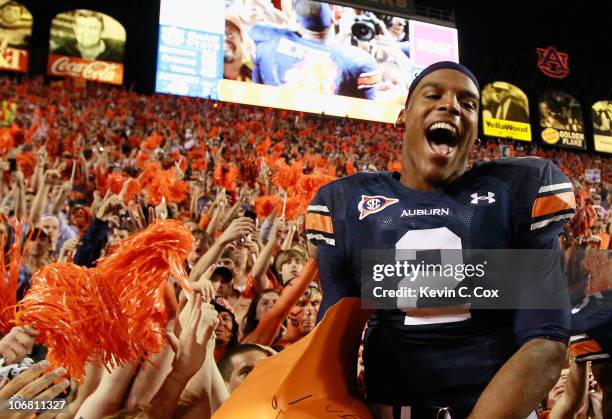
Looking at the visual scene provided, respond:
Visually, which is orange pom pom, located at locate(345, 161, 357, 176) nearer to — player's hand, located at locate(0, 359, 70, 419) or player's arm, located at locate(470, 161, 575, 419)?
player's hand, located at locate(0, 359, 70, 419)

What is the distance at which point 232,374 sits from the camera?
2.86 m

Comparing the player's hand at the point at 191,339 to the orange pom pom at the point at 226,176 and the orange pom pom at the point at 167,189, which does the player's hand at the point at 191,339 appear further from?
the orange pom pom at the point at 226,176


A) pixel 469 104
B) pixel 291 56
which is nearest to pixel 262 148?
pixel 291 56

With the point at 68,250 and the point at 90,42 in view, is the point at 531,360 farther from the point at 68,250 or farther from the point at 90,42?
the point at 90,42

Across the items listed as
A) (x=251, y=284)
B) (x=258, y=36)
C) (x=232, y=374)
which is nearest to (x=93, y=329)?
(x=232, y=374)

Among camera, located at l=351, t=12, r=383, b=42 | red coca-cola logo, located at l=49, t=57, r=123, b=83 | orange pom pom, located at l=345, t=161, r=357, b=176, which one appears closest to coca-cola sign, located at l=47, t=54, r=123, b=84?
red coca-cola logo, located at l=49, t=57, r=123, b=83

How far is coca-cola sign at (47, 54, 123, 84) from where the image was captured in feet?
47.5

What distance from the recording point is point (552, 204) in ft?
3.91

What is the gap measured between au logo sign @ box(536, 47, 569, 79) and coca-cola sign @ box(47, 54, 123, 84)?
13.0m

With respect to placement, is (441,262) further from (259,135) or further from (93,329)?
(259,135)

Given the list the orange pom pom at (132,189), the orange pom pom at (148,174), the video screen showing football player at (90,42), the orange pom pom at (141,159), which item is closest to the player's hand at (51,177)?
the orange pom pom at (132,189)

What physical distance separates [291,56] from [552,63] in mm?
10143

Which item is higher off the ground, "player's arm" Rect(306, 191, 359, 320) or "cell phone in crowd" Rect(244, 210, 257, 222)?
"cell phone in crowd" Rect(244, 210, 257, 222)

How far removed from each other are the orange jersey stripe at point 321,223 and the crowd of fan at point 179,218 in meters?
1.49
